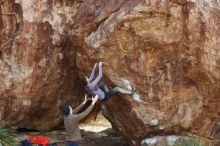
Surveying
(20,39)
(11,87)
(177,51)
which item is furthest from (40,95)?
(177,51)

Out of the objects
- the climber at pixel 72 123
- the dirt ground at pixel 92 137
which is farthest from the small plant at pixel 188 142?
the climber at pixel 72 123

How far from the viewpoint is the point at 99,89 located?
12.3 meters

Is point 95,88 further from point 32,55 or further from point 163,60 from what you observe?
point 32,55

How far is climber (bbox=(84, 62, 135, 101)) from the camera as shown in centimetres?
1217

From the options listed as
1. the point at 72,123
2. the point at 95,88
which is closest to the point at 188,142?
the point at 95,88

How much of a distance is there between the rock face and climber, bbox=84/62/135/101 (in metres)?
0.25

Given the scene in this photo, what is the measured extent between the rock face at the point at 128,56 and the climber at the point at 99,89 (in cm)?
25

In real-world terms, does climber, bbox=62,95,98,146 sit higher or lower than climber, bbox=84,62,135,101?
lower

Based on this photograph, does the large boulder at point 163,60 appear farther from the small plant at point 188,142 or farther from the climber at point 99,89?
the small plant at point 188,142

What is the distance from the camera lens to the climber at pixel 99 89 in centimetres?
1217

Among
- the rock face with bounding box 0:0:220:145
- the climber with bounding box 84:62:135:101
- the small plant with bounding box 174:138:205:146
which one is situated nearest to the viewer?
the small plant with bounding box 174:138:205:146

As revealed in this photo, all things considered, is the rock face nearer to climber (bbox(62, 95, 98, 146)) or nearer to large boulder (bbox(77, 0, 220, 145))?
large boulder (bbox(77, 0, 220, 145))

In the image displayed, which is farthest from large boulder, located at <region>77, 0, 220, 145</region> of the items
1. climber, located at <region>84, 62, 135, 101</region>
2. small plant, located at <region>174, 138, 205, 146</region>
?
small plant, located at <region>174, 138, 205, 146</region>

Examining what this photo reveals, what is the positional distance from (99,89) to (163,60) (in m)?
1.98
